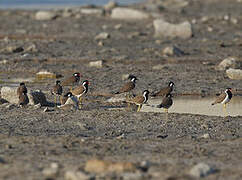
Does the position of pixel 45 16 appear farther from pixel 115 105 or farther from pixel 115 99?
pixel 115 105

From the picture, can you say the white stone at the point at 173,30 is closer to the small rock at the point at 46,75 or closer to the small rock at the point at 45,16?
the small rock at the point at 45,16

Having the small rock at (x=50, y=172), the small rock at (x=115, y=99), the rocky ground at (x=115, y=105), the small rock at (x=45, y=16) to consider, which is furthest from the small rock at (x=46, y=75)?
the small rock at (x=45, y=16)

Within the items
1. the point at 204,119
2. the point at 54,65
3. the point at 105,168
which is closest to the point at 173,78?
the point at 54,65

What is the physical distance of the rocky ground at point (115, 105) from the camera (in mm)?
9070

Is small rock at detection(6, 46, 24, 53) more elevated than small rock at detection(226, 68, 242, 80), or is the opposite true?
small rock at detection(6, 46, 24, 53)

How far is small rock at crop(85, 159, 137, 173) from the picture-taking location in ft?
28.1

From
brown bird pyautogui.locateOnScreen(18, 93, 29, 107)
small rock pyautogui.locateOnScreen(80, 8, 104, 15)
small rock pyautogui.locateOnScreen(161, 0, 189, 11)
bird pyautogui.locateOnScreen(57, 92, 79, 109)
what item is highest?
brown bird pyautogui.locateOnScreen(18, 93, 29, 107)

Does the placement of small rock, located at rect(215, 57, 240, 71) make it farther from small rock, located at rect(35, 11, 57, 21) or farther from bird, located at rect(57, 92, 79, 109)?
small rock, located at rect(35, 11, 57, 21)

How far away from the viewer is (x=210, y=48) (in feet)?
86.6

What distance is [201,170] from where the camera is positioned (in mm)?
8555

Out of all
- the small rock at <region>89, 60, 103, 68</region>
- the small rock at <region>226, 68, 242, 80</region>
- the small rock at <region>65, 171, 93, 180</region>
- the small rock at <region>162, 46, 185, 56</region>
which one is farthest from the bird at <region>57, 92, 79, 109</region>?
the small rock at <region>162, 46, 185, 56</region>

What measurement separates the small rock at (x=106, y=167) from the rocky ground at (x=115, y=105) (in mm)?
12

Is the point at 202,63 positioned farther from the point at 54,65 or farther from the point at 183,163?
the point at 183,163

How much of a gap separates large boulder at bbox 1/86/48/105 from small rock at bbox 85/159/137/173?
6484mm
